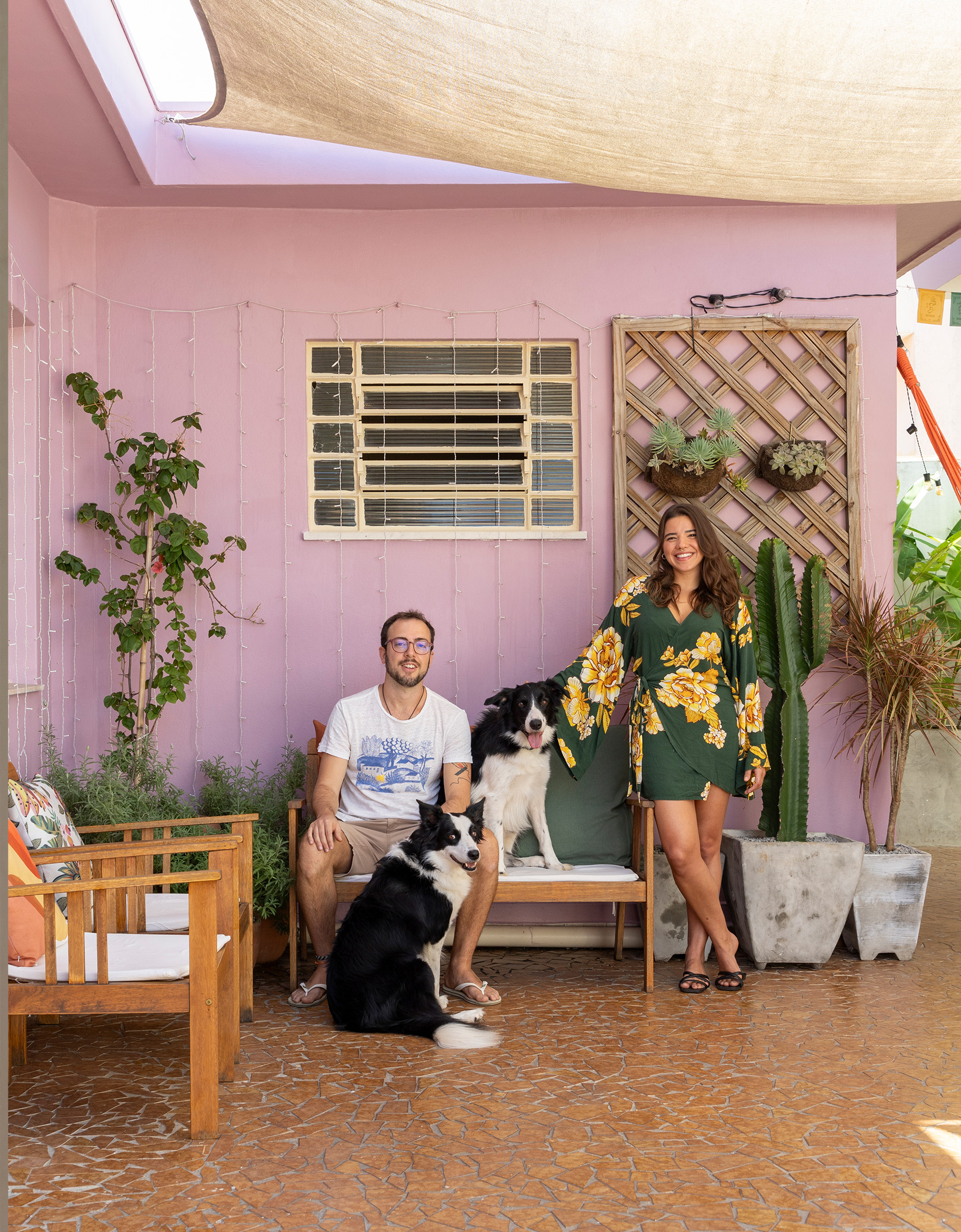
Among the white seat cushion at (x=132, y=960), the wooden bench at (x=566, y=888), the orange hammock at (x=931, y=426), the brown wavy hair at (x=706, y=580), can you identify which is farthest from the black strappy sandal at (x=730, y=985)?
the orange hammock at (x=931, y=426)

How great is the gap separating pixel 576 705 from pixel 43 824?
1754mm

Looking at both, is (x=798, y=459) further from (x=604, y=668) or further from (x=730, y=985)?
(x=730, y=985)

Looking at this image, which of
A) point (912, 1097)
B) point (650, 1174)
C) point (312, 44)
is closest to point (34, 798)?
point (650, 1174)

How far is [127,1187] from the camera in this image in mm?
1988

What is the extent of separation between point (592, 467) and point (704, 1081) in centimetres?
236

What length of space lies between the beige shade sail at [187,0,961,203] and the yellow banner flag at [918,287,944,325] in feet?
6.11

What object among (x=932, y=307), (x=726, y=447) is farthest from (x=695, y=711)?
(x=932, y=307)

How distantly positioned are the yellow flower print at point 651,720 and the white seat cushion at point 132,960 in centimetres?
155

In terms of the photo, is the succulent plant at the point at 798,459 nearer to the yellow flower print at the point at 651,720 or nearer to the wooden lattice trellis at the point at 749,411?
the wooden lattice trellis at the point at 749,411

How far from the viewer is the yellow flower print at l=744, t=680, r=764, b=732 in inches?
135

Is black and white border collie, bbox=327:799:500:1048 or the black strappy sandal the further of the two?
the black strappy sandal

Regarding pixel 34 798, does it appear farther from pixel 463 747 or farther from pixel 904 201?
pixel 904 201

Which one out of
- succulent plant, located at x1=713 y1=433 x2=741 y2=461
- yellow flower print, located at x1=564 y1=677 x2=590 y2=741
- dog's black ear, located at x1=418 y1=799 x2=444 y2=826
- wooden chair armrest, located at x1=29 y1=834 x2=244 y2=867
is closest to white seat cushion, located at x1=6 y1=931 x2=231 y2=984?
wooden chair armrest, located at x1=29 y1=834 x2=244 y2=867

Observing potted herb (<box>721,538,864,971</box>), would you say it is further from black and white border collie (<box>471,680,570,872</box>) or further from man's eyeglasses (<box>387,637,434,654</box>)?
man's eyeglasses (<box>387,637,434,654</box>)
